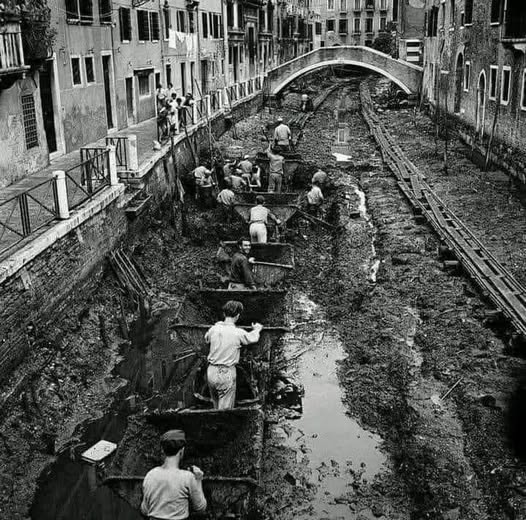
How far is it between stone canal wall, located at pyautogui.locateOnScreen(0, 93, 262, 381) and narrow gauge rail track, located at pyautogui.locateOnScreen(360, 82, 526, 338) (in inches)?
288

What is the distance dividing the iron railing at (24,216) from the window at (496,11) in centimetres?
1754

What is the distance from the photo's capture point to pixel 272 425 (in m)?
10.0

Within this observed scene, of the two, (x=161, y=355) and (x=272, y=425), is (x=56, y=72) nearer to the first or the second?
(x=161, y=355)

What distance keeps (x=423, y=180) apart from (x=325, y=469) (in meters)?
16.0

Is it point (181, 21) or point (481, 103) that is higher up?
point (181, 21)

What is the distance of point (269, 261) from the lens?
14.9 metres

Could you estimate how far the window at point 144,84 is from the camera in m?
27.9

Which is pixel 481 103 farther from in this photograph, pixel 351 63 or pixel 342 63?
pixel 342 63

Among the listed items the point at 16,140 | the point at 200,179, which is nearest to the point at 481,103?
the point at 200,179

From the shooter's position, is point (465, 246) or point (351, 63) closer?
point (465, 246)

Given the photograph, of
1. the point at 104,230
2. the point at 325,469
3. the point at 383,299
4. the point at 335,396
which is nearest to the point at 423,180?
the point at 383,299

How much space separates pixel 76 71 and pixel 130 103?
5737 millimetres

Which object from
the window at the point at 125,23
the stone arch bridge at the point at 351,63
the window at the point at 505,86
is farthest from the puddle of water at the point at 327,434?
the stone arch bridge at the point at 351,63

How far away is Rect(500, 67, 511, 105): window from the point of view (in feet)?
76.8
